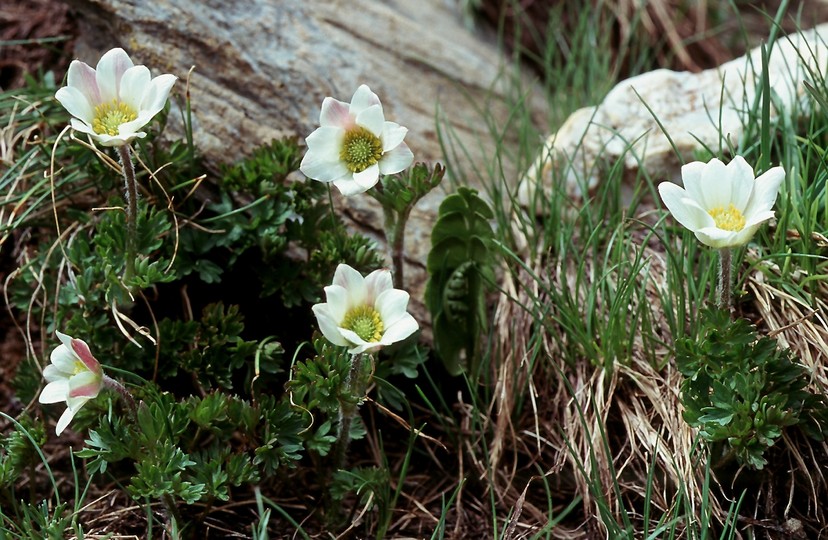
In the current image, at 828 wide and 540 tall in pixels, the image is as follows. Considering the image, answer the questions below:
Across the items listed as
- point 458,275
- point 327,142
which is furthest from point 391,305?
point 458,275

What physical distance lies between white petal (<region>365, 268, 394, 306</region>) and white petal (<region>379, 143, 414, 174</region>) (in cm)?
21

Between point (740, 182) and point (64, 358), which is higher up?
point (740, 182)

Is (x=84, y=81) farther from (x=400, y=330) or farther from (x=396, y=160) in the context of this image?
(x=400, y=330)

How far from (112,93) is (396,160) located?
63 centimetres

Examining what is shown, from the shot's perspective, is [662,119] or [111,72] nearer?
[111,72]

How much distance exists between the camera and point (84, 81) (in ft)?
5.54

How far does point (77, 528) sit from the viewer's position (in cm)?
160

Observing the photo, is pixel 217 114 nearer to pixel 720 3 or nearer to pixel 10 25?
pixel 10 25

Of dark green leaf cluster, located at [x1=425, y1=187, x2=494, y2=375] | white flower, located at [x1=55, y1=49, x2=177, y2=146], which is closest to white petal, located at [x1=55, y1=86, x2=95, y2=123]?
white flower, located at [x1=55, y1=49, x2=177, y2=146]

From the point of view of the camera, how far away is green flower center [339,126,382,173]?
1.69 meters

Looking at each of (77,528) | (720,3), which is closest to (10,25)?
(77,528)

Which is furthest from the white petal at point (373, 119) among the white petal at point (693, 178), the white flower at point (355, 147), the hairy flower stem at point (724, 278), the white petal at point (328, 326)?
the hairy flower stem at point (724, 278)

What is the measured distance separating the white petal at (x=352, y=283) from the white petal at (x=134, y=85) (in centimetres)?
57

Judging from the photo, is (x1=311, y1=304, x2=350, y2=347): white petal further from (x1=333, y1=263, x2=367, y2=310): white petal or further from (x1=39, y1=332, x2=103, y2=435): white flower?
(x1=39, y1=332, x2=103, y2=435): white flower
